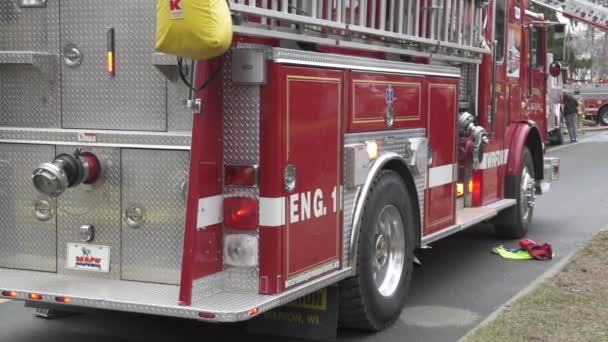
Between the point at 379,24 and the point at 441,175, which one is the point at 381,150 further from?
the point at 441,175

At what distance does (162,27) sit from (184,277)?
1313mm

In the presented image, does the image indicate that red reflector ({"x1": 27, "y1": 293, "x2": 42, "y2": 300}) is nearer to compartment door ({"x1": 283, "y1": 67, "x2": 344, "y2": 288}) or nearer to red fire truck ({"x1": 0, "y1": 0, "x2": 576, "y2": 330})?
red fire truck ({"x1": 0, "y1": 0, "x2": 576, "y2": 330})

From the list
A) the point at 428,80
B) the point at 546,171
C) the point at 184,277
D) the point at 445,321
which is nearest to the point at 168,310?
the point at 184,277

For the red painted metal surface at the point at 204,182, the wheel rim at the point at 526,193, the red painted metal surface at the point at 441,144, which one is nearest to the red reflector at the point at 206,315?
the red painted metal surface at the point at 204,182

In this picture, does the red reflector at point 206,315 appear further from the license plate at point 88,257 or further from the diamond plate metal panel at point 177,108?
the diamond plate metal panel at point 177,108

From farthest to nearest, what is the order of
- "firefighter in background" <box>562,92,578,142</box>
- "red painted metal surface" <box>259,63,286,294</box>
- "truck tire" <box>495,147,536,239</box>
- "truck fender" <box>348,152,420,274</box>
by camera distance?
"firefighter in background" <box>562,92,578,142</box>, "truck tire" <box>495,147,536,239</box>, "truck fender" <box>348,152,420,274</box>, "red painted metal surface" <box>259,63,286,294</box>

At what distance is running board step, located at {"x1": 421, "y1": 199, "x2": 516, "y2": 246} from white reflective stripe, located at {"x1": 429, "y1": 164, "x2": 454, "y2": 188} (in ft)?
1.32

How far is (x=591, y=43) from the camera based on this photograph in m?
64.2

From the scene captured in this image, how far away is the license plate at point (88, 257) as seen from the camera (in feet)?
17.2

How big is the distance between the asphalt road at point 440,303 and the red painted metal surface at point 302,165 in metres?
1.15

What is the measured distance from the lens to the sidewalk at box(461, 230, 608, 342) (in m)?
5.64

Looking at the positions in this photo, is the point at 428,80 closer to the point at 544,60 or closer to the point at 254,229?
the point at 254,229

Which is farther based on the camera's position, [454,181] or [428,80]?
[454,181]

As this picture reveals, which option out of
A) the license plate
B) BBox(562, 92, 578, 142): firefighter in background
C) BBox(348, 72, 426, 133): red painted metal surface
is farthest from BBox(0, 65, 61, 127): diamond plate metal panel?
BBox(562, 92, 578, 142): firefighter in background
